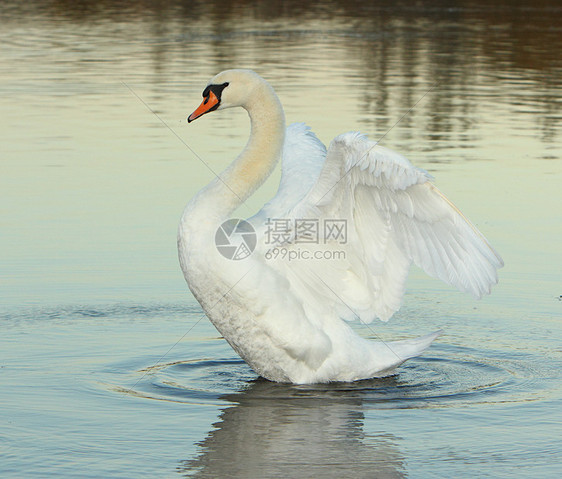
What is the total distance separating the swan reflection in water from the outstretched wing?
61cm

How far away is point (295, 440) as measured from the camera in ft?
19.5

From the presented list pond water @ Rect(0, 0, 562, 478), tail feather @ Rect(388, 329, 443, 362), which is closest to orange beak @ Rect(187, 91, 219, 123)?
pond water @ Rect(0, 0, 562, 478)

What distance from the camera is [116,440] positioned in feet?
19.2

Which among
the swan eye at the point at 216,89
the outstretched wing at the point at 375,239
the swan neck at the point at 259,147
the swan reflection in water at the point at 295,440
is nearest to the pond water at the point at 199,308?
the swan reflection in water at the point at 295,440

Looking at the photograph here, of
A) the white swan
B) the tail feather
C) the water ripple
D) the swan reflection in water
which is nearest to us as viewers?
the swan reflection in water

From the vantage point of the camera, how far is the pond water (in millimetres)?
5832

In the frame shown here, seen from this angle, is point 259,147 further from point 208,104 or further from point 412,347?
point 412,347

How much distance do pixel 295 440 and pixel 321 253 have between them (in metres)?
1.47

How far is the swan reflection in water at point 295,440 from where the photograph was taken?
5523 mm

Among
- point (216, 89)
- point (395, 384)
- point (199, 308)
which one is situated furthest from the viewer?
point (199, 308)

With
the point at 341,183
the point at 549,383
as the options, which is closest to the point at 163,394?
the point at 341,183

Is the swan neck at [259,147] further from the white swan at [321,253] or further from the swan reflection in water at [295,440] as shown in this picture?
the swan reflection in water at [295,440]

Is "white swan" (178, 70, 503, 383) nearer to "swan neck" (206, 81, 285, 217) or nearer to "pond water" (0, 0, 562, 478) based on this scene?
"swan neck" (206, 81, 285, 217)

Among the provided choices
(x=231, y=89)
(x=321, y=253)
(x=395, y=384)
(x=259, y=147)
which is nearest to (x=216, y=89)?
(x=231, y=89)
